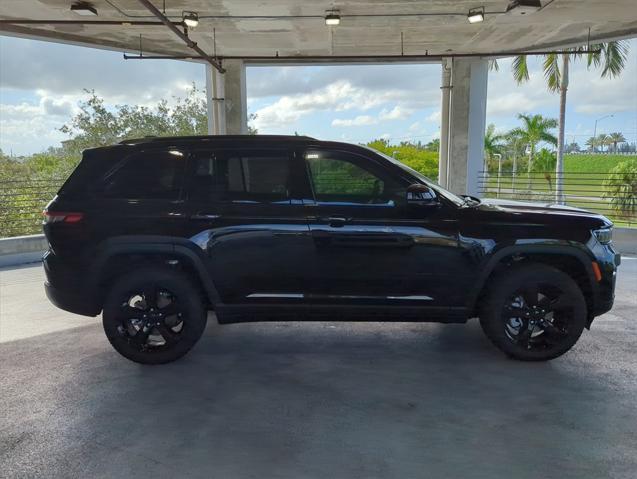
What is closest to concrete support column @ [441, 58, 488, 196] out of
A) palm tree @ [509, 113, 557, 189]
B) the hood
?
the hood

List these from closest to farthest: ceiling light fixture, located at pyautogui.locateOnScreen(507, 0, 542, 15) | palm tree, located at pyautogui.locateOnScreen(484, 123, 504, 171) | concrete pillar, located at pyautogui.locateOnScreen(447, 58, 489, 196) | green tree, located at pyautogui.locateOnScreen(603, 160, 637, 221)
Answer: ceiling light fixture, located at pyautogui.locateOnScreen(507, 0, 542, 15) → concrete pillar, located at pyautogui.locateOnScreen(447, 58, 489, 196) → green tree, located at pyautogui.locateOnScreen(603, 160, 637, 221) → palm tree, located at pyautogui.locateOnScreen(484, 123, 504, 171)

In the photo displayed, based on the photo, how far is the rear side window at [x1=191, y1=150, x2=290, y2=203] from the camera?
3.76m

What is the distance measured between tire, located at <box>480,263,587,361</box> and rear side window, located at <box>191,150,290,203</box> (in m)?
1.97

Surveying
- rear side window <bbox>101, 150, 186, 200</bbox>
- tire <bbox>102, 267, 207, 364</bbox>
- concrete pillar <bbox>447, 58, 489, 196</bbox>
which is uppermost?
concrete pillar <bbox>447, 58, 489, 196</bbox>

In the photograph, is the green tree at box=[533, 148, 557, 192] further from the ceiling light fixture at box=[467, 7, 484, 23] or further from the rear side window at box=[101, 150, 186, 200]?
the rear side window at box=[101, 150, 186, 200]

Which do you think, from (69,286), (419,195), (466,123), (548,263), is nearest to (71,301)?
(69,286)

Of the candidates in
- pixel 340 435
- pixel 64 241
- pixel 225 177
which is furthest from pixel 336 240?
pixel 64 241

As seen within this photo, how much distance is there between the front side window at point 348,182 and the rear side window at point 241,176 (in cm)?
25

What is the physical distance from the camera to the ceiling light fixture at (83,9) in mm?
7293

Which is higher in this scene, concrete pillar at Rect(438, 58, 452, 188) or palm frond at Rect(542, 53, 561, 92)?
palm frond at Rect(542, 53, 561, 92)

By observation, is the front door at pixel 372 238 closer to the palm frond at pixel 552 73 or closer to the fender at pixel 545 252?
the fender at pixel 545 252

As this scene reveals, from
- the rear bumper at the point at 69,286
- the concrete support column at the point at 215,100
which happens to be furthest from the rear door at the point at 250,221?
the concrete support column at the point at 215,100

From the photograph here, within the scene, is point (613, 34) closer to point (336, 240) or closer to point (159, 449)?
point (336, 240)

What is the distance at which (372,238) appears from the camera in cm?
367
